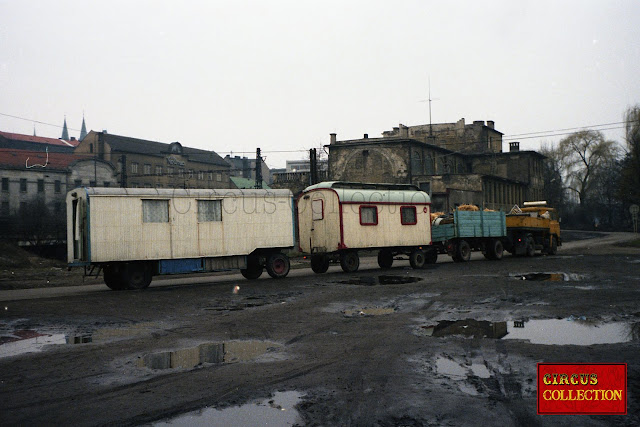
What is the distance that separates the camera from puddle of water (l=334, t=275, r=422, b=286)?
16609 millimetres

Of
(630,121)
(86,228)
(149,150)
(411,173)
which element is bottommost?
(86,228)

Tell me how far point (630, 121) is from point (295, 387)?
5237cm

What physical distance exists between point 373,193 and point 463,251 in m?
6.25

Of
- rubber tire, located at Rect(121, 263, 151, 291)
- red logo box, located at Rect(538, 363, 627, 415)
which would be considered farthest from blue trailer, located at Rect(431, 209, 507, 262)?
red logo box, located at Rect(538, 363, 627, 415)

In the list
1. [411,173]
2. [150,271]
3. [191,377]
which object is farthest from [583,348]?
[411,173]

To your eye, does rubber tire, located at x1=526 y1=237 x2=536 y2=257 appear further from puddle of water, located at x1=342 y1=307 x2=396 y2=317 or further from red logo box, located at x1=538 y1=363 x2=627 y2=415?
red logo box, located at x1=538 y1=363 x2=627 y2=415

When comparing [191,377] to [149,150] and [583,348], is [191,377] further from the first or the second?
[149,150]

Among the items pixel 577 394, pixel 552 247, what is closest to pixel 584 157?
pixel 552 247

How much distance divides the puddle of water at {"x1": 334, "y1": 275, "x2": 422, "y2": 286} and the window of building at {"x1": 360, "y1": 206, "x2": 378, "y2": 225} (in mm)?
2992

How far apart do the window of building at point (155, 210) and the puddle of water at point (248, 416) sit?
1267 cm

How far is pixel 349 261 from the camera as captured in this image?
20.8 m

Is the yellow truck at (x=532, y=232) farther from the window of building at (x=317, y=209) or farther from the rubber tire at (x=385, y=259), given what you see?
the window of building at (x=317, y=209)

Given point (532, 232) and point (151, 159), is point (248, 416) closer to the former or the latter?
point (532, 232)

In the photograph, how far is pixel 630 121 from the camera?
48.8m
